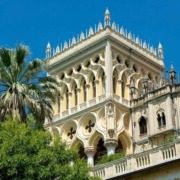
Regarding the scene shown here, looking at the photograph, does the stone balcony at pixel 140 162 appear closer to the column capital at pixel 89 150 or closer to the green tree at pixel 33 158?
the green tree at pixel 33 158

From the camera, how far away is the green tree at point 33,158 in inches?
913

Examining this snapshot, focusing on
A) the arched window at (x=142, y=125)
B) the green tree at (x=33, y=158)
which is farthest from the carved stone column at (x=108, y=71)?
the green tree at (x=33, y=158)

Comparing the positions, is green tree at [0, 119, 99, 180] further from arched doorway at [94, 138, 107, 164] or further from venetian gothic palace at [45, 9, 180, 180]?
arched doorway at [94, 138, 107, 164]

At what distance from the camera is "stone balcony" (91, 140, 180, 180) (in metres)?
24.7

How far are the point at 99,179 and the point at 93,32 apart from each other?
31.6 metres

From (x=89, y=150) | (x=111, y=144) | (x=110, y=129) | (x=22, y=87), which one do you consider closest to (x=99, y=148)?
(x=89, y=150)

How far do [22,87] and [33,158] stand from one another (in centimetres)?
645

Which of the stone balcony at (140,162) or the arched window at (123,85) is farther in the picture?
the arched window at (123,85)

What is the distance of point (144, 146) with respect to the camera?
50188 millimetres

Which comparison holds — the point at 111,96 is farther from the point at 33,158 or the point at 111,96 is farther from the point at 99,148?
the point at 33,158

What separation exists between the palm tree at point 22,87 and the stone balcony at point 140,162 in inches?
179

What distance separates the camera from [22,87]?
29.2m

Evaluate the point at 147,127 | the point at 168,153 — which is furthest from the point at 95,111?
the point at 168,153

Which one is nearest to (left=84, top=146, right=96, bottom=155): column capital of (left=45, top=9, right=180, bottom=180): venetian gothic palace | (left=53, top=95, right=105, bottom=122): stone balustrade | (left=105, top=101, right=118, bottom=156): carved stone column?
(left=45, top=9, right=180, bottom=180): venetian gothic palace
